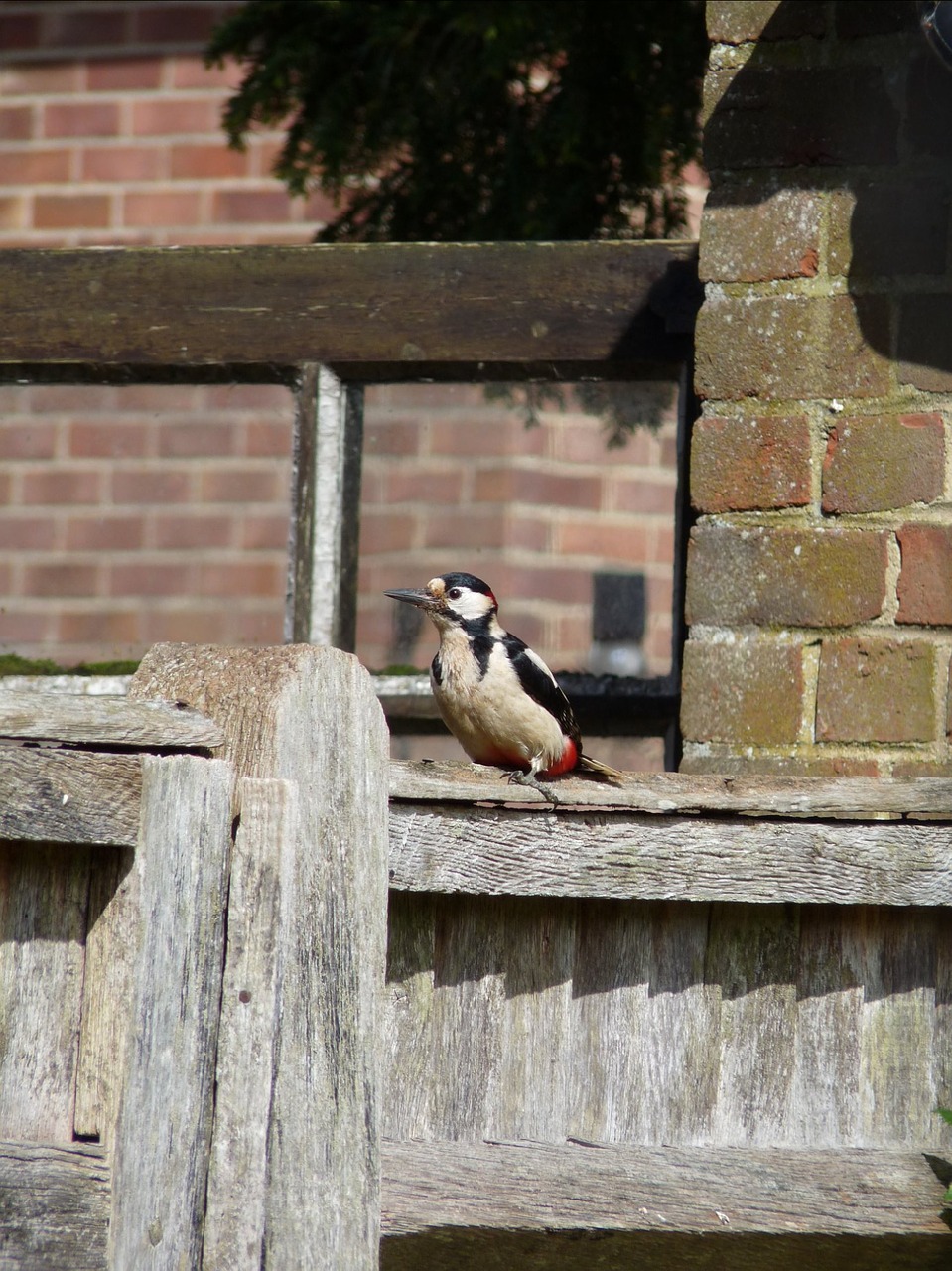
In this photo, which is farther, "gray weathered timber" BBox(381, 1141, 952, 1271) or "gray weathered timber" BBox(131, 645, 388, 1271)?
"gray weathered timber" BBox(381, 1141, 952, 1271)

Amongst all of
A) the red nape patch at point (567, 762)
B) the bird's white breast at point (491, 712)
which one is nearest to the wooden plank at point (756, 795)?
the bird's white breast at point (491, 712)

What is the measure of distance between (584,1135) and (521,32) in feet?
9.56

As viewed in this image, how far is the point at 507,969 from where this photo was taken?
2258mm

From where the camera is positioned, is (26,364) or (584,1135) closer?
(584,1135)

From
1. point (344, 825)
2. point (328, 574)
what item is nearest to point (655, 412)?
point (328, 574)

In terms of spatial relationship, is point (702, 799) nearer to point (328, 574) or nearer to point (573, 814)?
point (573, 814)

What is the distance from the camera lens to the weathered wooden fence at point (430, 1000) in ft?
5.97

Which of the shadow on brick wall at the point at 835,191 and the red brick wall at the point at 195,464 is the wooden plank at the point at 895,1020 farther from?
the red brick wall at the point at 195,464

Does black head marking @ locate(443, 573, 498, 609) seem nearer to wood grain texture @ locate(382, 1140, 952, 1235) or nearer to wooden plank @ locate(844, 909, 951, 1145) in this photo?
wooden plank @ locate(844, 909, 951, 1145)

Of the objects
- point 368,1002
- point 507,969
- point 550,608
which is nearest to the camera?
point 368,1002

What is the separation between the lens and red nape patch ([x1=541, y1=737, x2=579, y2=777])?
3.67 m

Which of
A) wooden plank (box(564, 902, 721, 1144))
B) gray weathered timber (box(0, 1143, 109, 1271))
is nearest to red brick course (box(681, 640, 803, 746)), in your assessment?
wooden plank (box(564, 902, 721, 1144))

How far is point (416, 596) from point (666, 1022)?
5.46ft

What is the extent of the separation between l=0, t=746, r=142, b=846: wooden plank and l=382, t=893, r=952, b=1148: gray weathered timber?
1.75 feet
